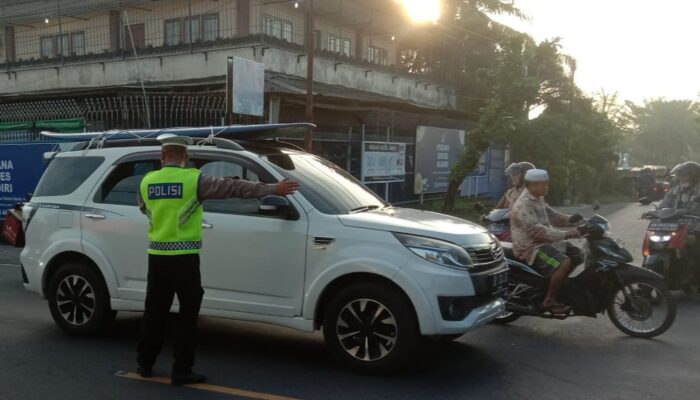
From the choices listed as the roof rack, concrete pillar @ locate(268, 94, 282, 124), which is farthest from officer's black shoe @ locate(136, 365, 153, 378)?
concrete pillar @ locate(268, 94, 282, 124)

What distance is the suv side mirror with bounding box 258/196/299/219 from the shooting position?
4965 mm

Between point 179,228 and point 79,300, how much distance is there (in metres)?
2.01

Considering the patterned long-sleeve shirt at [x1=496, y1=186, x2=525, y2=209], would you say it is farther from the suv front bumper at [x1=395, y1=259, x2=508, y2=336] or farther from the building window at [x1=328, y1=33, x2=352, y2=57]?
the building window at [x1=328, y1=33, x2=352, y2=57]

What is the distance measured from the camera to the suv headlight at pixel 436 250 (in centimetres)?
474

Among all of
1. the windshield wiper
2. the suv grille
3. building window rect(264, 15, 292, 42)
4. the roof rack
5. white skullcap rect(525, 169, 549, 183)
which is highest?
building window rect(264, 15, 292, 42)

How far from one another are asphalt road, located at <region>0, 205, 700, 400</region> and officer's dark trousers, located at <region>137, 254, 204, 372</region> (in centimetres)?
32

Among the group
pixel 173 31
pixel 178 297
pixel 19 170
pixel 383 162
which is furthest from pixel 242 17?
pixel 178 297

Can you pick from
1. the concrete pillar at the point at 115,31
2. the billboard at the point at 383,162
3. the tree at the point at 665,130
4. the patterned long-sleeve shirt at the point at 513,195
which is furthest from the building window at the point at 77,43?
the tree at the point at 665,130

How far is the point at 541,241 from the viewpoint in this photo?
6262 mm

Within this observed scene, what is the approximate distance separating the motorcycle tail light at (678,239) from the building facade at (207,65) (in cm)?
842

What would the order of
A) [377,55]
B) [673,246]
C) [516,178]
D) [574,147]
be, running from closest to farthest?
1. [673,246]
2. [516,178]
3. [377,55]
4. [574,147]

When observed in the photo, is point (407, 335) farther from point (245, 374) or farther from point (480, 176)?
point (480, 176)

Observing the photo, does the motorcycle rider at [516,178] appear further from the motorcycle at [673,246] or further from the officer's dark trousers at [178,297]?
the officer's dark trousers at [178,297]

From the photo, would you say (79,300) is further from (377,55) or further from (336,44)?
(377,55)
